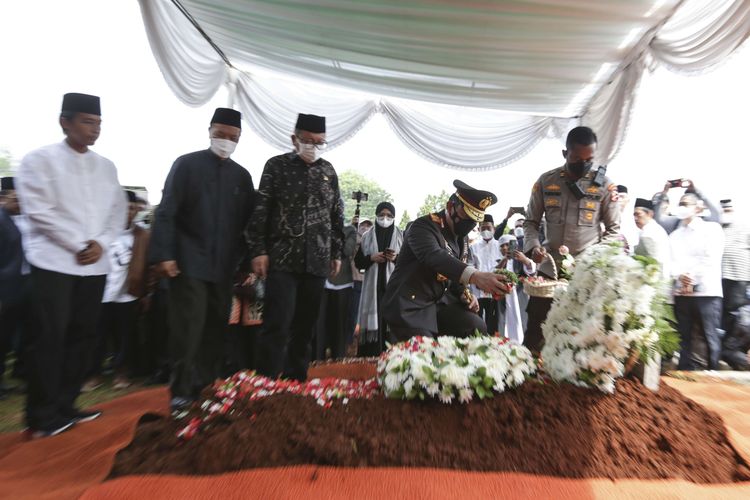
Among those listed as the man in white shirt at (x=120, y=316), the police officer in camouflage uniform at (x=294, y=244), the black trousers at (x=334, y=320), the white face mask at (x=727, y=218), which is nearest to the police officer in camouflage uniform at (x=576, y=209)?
the police officer in camouflage uniform at (x=294, y=244)

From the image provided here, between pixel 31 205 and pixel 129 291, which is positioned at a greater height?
pixel 31 205

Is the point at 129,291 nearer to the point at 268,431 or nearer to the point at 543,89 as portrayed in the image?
the point at 268,431

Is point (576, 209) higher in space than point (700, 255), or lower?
higher

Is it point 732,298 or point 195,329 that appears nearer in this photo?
point 195,329

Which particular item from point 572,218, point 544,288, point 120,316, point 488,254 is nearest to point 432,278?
point 544,288

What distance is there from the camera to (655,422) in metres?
1.68

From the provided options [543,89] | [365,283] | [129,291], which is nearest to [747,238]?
[543,89]

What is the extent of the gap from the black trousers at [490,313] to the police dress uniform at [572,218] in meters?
3.51

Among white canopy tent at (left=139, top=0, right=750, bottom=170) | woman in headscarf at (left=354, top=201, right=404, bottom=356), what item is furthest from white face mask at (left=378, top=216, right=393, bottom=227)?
white canopy tent at (left=139, top=0, right=750, bottom=170)

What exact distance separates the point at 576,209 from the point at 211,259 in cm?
274

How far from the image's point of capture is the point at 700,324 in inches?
196

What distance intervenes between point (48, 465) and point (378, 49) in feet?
15.7

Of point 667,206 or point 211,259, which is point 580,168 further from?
point 667,206

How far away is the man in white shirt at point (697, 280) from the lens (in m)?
4.93
